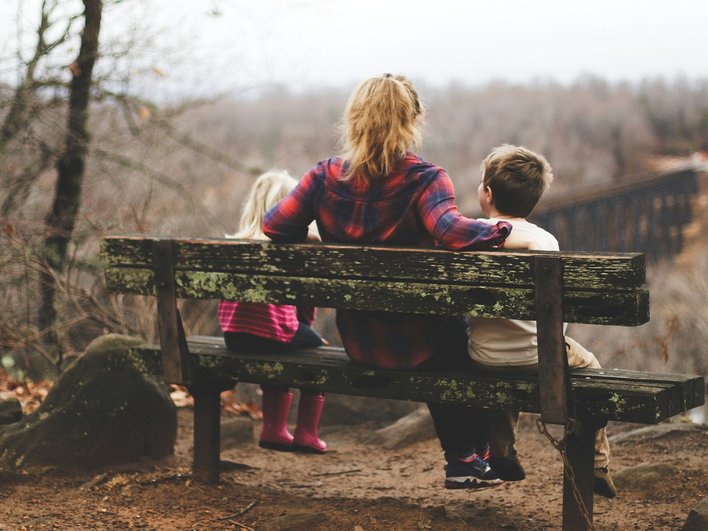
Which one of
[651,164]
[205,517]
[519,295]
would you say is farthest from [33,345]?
[651,164]

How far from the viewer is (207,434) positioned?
170 inches

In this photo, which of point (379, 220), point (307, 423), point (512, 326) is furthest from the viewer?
point (307, 423)

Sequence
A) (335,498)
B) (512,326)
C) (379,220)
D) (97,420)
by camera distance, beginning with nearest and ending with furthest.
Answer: (512,326), (379,220), (335,498), (97,420)

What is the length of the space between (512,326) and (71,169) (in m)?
5.78

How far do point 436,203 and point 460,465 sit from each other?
1096mm

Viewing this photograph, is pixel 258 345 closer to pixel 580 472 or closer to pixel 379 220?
pixel 379 220

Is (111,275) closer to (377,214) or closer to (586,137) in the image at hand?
(377,214)

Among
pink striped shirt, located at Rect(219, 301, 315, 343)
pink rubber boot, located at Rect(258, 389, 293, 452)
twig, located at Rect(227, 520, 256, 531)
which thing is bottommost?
twig, located at Rect(227, 520, 256, 531)

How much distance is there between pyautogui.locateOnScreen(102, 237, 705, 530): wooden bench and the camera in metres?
3.13

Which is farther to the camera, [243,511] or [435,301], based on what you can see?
[243,511]

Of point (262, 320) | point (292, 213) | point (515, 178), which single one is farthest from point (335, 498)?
point (515, 178)

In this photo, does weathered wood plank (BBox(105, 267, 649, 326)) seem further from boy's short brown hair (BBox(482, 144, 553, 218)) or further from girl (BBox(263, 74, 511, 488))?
boy's short brown hair (BBox(482, 144, 553, 218))

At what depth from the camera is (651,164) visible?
39719 millimetres

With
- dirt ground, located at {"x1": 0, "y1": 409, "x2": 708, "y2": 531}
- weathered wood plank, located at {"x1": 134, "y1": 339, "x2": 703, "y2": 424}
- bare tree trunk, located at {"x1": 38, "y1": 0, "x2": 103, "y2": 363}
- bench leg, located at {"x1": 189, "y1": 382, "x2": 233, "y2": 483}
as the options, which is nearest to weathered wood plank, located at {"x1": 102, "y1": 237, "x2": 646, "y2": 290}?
weathered wood plank, located at {"x1": 134, "y1": 339, "x2": 703, "y2": 424}
